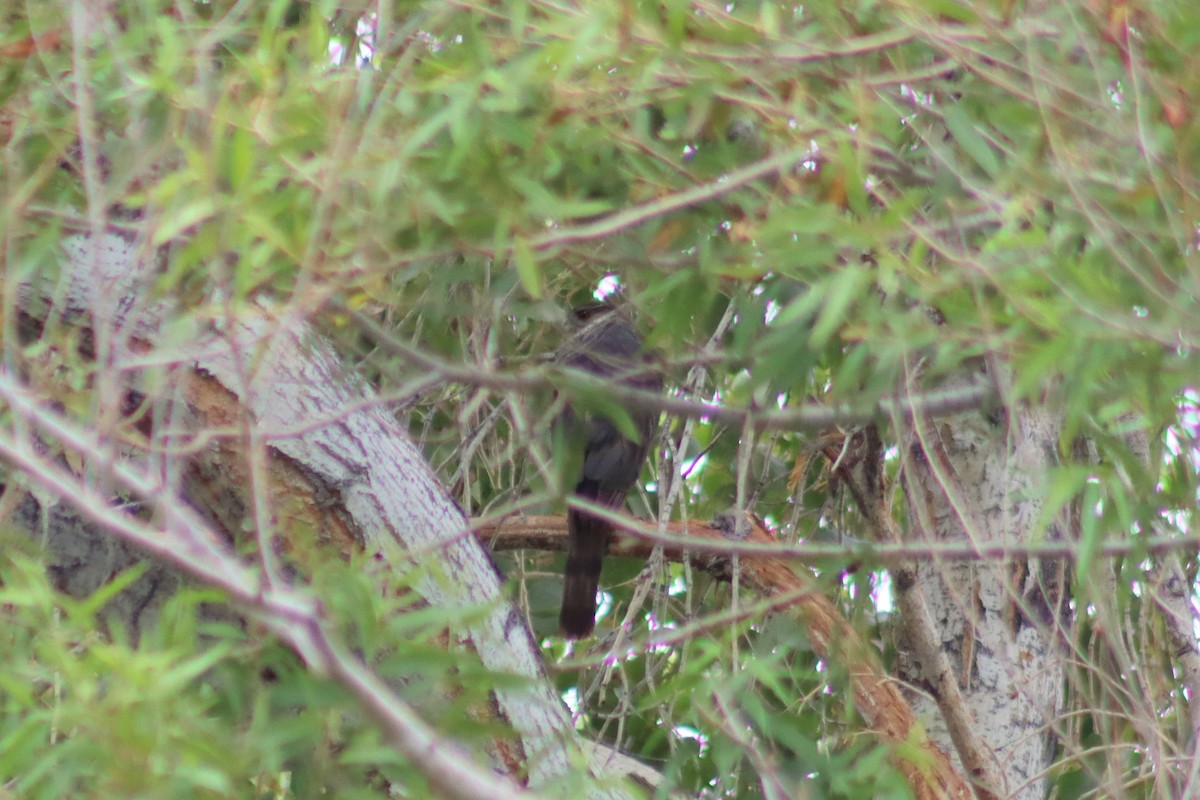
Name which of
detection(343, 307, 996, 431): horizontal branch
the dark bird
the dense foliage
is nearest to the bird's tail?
the dark bird

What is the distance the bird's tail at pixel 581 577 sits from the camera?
4434mm

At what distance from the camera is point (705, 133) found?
105 inches

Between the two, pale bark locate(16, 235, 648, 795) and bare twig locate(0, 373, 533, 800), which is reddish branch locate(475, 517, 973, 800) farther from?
bare twig locate(0, 373, 533, 800)

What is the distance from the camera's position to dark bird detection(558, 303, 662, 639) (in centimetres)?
432

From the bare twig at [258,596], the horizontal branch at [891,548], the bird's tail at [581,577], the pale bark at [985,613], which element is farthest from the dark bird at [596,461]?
the bare twig at [258,596]

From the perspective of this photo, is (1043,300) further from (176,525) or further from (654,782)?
(654,782)

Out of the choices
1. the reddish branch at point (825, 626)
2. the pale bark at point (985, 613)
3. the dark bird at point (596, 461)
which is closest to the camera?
the reddish branch at point (825, 626)

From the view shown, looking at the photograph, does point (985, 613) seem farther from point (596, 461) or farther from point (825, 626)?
point (596, 461)

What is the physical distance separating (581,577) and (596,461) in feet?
2.83

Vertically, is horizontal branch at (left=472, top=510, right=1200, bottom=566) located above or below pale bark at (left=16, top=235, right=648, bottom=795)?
above

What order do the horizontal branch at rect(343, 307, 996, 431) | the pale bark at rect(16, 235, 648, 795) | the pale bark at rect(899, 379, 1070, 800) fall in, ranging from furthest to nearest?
the pale bark at rect(899, 379, 1070, 800) → the pale bark at rect(16, 235, 648, 795) → the horizontal branch at rect(343, 307, 996, 431)

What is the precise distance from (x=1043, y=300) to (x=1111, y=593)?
5.13ft

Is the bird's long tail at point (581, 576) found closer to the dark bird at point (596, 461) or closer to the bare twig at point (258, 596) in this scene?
the dark bird at point (596, 461)

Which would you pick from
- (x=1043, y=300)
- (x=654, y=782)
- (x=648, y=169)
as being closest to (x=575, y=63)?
(x=648, y=169)
